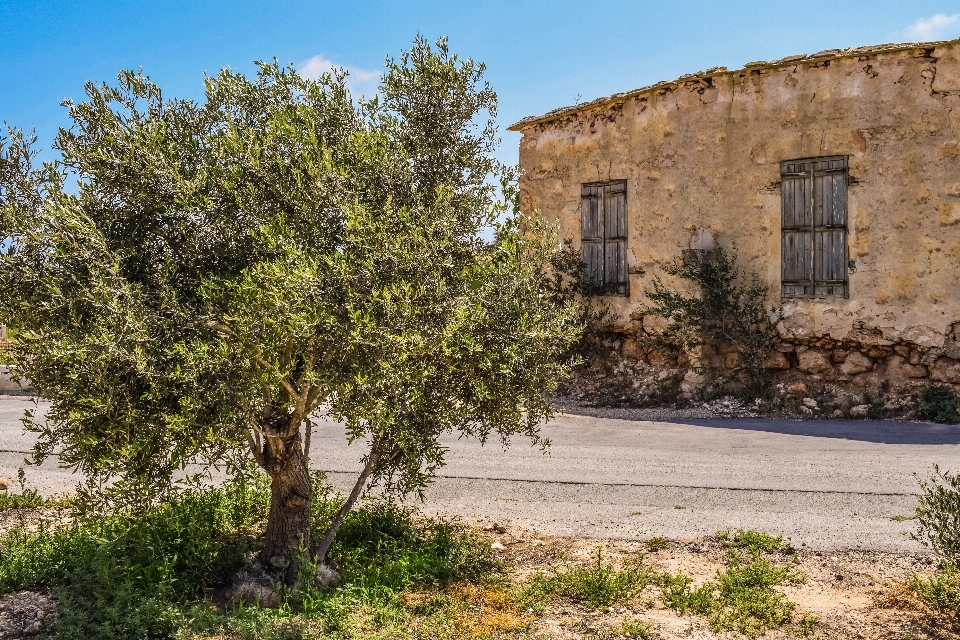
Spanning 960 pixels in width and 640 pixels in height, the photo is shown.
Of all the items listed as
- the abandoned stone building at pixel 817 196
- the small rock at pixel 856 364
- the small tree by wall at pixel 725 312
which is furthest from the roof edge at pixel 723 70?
the small rock at pixel 856 364

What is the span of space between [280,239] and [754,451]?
6296 millimetres

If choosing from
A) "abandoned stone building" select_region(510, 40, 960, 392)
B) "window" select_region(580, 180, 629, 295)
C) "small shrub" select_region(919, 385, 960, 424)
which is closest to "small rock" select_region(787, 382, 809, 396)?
"abandoned stone building" select_region(510, 40, 960, 392)

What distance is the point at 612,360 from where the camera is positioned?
13297mm

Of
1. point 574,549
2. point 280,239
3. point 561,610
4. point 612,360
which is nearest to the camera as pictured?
point 280,239

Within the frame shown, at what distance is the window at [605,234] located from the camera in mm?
13016

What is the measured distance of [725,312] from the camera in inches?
456

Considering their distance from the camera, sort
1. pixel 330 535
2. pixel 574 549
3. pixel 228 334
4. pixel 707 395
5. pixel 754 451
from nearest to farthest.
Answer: pixel 228 334, pixel 330 535, pixel 574 549, pixel 754 451, pixel 707 395

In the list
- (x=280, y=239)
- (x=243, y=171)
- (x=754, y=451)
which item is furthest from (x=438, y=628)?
(x=754, y=451)

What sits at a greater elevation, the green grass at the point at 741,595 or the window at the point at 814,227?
the window at the point at 814,227

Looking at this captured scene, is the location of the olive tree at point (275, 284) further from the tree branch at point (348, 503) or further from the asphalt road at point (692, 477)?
the asphalt road at point (692, 477)

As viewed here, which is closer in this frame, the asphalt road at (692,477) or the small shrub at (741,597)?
the small shrub at (741,597)

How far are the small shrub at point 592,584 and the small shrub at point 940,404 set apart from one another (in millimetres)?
7141

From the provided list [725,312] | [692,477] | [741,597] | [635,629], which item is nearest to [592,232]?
[725,312]

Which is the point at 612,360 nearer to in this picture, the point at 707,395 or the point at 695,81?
the point at 707,395
